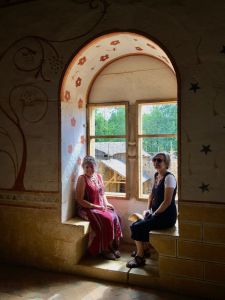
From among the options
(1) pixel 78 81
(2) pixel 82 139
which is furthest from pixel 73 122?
(1) pixel 78 81

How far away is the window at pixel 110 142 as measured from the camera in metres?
3.61

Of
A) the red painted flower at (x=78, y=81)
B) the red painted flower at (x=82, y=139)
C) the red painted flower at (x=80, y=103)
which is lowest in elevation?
the red painted flower at (x=82, y=139)

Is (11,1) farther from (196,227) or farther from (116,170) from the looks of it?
(196,227)

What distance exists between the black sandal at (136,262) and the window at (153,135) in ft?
2.54

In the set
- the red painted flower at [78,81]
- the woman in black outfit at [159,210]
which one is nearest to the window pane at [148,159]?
Answer: the woman in black outfit at [159,210]

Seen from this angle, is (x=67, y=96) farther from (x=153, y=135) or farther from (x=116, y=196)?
(x=116, y=196)

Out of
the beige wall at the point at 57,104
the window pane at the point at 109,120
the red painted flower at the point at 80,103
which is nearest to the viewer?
the beige wall at the point at 57,104

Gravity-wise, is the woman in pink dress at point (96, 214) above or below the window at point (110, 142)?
below

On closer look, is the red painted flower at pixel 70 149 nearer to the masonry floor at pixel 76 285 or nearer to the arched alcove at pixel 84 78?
the arched alcove at pixel 84 78

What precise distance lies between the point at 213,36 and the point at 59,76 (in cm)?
156

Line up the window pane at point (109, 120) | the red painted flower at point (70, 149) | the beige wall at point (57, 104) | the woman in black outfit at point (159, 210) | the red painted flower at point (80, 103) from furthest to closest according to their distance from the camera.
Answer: the window pane at point (109, 120) < the red painted flower at point (80, 103) < the red painted flower at point (70, 149) < the woman in black outfit at point (159, 210) < the beige wall at point (57, 104)

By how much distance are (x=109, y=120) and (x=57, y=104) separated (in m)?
0.80

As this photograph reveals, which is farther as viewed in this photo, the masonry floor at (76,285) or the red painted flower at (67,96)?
the red painted flower at (67,96)

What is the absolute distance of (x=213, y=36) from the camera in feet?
8.28
